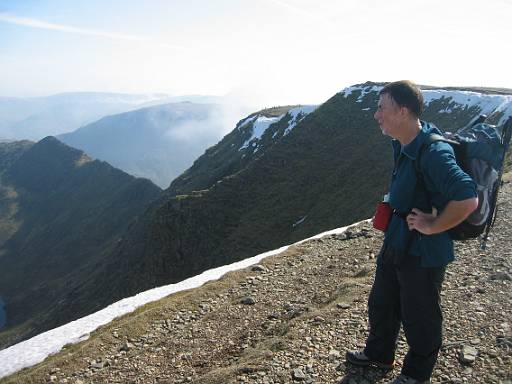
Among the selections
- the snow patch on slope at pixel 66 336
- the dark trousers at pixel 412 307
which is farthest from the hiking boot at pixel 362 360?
the snow patch on slope at pixel 66 336

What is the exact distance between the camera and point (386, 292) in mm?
5934

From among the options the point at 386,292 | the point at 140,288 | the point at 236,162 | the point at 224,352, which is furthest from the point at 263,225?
the point at 386,292

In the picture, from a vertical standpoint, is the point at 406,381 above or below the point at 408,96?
below

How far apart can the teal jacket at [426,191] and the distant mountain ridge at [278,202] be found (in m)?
38.1

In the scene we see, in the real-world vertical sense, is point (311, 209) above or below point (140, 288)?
above

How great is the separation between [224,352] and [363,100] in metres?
76.6

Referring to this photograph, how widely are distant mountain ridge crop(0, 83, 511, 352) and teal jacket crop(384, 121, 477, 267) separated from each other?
38.1 meters

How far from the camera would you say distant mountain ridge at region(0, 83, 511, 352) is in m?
52.0

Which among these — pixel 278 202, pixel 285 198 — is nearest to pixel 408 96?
pixel 278 202

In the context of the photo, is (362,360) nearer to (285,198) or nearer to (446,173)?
(446,173)

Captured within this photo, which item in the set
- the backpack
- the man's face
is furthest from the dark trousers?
the man's face

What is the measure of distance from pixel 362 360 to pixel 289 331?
110 inches

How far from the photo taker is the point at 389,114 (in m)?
4.93

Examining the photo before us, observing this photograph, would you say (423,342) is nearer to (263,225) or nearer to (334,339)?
(334,339)
